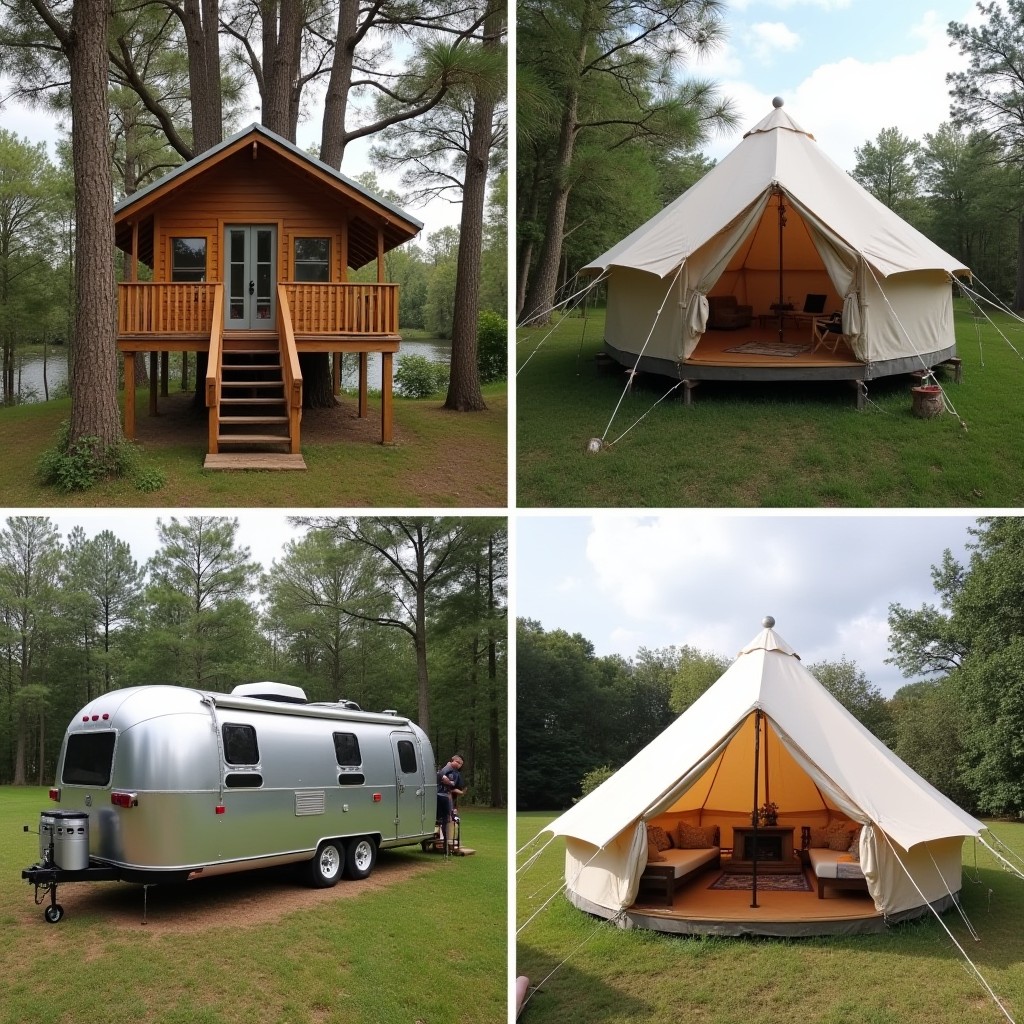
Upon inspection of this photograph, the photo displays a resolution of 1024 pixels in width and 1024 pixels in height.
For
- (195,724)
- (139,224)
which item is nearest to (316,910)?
(195,724)

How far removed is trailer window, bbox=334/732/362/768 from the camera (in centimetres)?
1040

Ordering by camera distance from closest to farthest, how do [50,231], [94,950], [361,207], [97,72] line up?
[94,950] < [97,72] < [361,207] < [50,231]

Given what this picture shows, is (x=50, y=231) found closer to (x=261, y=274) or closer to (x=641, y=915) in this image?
(x=261, y=274)

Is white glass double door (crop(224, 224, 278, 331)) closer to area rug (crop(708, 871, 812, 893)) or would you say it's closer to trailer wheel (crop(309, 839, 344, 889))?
trailer wheel (crop(309, 839, 344, 889))

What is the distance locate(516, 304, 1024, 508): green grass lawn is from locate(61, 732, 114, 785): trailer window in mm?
4681

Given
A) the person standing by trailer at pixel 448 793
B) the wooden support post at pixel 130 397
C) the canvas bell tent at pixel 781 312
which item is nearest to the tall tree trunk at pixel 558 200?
the canvas bell tent at pixel 781 312

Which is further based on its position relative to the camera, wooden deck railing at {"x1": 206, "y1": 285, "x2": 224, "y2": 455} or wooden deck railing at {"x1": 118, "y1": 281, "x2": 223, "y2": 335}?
wooden deck railing at {"x1": 118, "y1": 281, "x2": 223, "y2": 335}

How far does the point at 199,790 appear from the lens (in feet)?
27.5

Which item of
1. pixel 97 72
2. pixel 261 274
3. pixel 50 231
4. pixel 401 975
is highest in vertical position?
pixel 50 231

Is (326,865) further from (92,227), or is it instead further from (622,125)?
(622,125)

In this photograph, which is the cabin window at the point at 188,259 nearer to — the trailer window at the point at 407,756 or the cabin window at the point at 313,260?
the cabin window at the point at 313,260

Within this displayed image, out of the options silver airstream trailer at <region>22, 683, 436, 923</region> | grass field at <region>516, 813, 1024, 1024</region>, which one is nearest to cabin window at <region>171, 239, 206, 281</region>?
silver airstream trailer at <region>22, 683, 436, 923</region>

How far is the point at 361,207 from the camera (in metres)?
14.7

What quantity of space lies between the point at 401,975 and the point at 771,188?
967 centimetres
